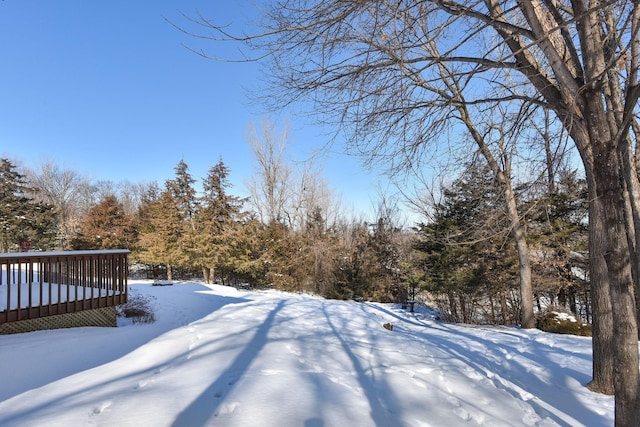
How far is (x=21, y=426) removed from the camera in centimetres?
201

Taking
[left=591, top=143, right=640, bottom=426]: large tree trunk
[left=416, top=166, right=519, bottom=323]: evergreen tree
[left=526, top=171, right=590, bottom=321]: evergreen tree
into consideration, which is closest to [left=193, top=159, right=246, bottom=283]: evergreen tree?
[left=416, top=166, right=519, bottom=323]: evergreen tree

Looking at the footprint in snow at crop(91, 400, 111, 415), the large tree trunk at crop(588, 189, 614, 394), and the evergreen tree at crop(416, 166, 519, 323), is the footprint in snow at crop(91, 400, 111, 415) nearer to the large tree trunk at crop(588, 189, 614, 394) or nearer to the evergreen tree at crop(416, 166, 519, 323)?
the large tree trunk at crop(588, 189, 614, 394)

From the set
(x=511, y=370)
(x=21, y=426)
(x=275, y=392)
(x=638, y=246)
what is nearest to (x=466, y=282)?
(x=638, y=246)

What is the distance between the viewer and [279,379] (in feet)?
9.84

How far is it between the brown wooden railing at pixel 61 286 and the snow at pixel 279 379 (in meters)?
0.37

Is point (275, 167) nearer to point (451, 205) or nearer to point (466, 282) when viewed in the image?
point (451, 205)

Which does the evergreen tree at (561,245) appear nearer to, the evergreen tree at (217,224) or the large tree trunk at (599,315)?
the large tree trunk at (599,315)

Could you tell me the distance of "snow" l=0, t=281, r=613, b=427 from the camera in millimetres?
2361

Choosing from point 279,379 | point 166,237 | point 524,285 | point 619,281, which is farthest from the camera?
point 166,237

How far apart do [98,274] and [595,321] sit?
25.0 ft

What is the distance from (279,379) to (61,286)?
4670mm

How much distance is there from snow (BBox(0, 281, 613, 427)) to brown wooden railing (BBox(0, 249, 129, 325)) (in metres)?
0.37

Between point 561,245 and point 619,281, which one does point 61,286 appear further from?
point 561,245

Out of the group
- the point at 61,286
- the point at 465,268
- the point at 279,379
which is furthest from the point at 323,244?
the point at 279,379
